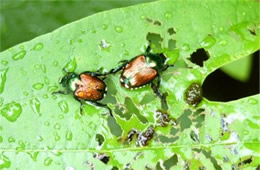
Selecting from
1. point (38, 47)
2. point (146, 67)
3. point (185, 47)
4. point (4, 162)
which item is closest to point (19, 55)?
point (38, 47)

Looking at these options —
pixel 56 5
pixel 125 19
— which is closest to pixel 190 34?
pixel 125 19

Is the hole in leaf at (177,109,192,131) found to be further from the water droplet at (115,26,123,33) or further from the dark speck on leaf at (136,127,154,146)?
the water droplet at (115,26,123,33)

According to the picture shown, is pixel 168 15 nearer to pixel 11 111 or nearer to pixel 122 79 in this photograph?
pixel 122 79

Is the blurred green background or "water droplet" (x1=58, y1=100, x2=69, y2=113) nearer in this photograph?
"water droplet" (x1=58, y1=100, x2=69, y2=113)

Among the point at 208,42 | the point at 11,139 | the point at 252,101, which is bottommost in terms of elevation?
the point at 252,101

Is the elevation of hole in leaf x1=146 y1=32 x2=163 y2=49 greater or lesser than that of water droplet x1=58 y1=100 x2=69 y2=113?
greater

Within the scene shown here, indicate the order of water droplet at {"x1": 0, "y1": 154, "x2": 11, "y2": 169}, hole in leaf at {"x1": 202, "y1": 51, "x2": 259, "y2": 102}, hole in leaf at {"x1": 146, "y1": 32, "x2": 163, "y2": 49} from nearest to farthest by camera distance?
water droplet at {"x1": 0, "y1": 154, "x2": 11, "y2": 169} → hole in leaf at {"x1": 146, "y1": 32, "x2": 163, "y2": 49} → hole in leaf at {"x1": 202, "y1": 51, "x2": 259, "y2": 102}

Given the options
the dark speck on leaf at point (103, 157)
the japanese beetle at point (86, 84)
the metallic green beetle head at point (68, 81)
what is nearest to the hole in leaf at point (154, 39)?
the japanese beetle at point (86, 84)

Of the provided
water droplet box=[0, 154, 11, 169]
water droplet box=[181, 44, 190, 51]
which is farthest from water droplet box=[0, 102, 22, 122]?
water droplet box=[181, 44, 190, 51]
